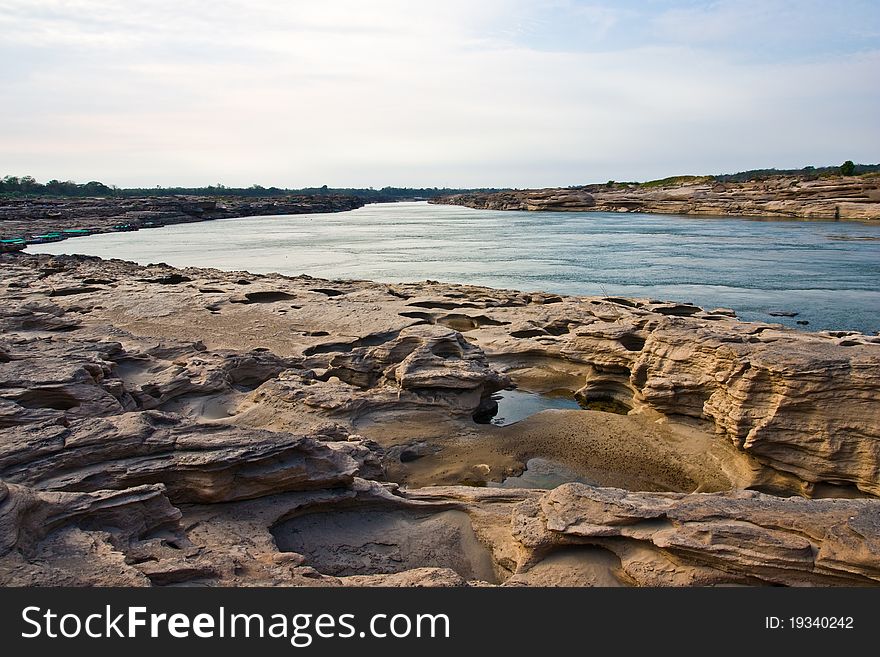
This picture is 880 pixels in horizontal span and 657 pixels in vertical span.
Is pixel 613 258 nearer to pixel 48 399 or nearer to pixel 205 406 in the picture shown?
pixel 205 406

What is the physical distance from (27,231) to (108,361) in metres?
67.0

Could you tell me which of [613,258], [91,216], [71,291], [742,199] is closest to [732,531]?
[71,291]

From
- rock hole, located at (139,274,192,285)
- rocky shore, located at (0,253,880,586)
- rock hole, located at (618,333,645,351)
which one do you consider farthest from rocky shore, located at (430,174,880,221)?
rock hole, located at (139,274,192,285)

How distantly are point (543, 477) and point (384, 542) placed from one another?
191 inches

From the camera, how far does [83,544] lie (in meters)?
5.89

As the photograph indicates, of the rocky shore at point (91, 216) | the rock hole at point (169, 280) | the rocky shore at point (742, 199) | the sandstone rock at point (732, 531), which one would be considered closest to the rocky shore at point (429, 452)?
the sandstone rock at point (732, 531)

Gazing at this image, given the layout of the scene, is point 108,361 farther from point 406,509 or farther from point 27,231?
point 27,231

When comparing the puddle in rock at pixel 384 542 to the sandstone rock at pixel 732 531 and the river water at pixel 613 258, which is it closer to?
the sandstone rock at pixel 732 531

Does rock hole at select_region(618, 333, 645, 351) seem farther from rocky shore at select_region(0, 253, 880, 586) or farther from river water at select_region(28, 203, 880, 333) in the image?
river water at select_region(28, 203, 880, 333)

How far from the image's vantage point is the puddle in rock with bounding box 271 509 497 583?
→ 758cm

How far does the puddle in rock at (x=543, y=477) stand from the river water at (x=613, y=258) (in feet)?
56.0

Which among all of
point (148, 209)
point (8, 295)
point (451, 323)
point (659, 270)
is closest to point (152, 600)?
point (451, 323)

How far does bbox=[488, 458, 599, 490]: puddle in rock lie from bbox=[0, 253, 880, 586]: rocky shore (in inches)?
3.5

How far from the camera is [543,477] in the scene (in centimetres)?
1206
